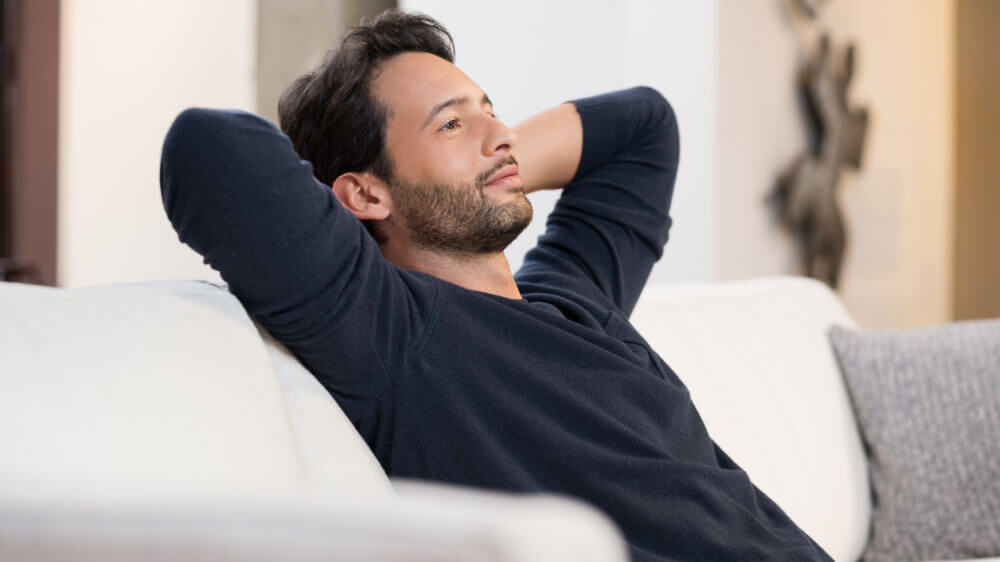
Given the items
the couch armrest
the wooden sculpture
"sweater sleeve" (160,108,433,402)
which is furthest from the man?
the wooden sculpture

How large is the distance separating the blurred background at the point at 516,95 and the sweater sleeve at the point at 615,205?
131 centimetres

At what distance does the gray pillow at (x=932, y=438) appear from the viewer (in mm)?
1850

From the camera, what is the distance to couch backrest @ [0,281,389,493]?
32.7 inches

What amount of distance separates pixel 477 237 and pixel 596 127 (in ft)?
1.27

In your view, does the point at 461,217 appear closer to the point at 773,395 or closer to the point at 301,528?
the point at 773,395

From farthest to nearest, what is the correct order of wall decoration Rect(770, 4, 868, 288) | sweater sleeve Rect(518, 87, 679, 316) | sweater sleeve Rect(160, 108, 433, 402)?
wall decoration Rect(770, 4, 868, 288) → sweater sleeve Rect(518, 87, 679, 316) → sweater sleeve Rect(160, 108, 433, 402)

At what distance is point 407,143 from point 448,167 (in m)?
0.06

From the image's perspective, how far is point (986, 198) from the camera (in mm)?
5113

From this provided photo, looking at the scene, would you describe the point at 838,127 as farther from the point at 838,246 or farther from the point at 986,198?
the point at 986,198

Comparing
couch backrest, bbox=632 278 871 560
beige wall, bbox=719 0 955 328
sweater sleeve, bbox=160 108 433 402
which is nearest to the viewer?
sweater sleeve, bbox=160 108 433 402

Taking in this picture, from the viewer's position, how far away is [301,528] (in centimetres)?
46

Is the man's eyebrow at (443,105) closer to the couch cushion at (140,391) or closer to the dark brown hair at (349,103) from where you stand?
the dark brown hair at (349,103)

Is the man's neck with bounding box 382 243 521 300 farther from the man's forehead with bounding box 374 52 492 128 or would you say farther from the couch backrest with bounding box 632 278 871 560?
the couch backrest with bounding box 632 278 871 560

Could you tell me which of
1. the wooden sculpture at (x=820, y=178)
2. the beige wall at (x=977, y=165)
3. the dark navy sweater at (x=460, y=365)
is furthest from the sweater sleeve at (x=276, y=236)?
the beige wall at (x=977, y=165)
